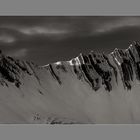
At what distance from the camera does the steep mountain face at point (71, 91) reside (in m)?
4.31

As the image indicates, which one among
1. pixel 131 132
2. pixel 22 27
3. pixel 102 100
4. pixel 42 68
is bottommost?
pixel 131 132

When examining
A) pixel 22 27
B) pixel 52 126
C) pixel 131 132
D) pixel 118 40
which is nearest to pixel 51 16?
pixel 22 27

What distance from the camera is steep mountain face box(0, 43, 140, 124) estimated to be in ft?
14.1

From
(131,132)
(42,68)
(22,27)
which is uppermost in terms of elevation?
(22,27)

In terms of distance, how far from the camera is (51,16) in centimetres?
445

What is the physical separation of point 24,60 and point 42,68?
182 mm

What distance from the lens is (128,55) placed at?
14.7 feet

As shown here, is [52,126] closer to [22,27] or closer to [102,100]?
[102,100]

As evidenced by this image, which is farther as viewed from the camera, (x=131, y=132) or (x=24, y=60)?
(x=24, y=60)

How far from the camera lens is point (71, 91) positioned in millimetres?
4379

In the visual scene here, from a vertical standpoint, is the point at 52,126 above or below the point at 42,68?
below

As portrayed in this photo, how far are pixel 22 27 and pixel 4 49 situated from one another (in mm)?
267

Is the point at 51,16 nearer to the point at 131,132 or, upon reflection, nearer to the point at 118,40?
the point at 118,40

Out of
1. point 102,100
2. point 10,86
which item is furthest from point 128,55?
point 10,86
